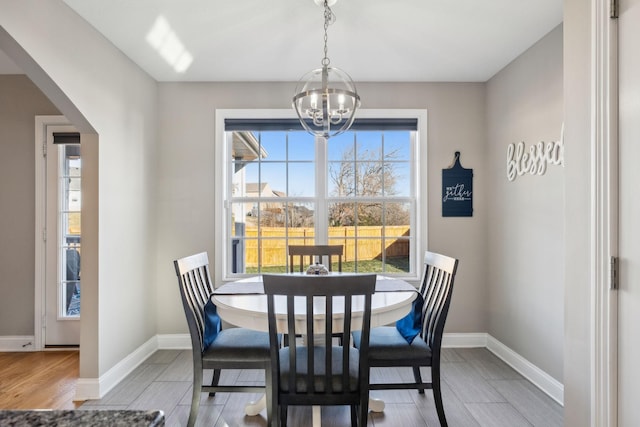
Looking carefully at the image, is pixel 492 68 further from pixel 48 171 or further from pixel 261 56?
pixel 48 171

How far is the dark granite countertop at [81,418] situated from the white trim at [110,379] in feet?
7.76

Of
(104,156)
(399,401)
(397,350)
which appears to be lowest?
(399,401)

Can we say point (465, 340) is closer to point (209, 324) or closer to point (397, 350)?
point (397, 350)

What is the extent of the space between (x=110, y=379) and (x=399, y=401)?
2.10 m

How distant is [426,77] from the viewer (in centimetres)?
335

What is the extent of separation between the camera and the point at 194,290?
7.27ft

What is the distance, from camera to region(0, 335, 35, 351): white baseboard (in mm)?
3320

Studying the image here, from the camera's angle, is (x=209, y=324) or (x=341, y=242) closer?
(x=209, y=324)

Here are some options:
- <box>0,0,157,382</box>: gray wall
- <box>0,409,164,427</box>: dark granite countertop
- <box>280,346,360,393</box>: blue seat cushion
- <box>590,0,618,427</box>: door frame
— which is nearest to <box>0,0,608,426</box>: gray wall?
<box>0,0,157,382</box>: gray wall

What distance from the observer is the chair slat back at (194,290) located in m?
1.99

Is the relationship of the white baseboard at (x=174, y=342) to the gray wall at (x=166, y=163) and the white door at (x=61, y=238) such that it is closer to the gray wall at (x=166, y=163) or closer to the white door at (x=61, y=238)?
the gray wall at (x=166, y=163)

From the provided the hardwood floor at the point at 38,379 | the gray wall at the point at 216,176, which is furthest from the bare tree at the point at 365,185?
the hardwood floor at the point at 38,379

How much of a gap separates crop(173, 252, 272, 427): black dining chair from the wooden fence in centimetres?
135

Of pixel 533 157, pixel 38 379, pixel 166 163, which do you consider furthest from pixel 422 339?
pixel 38 379
